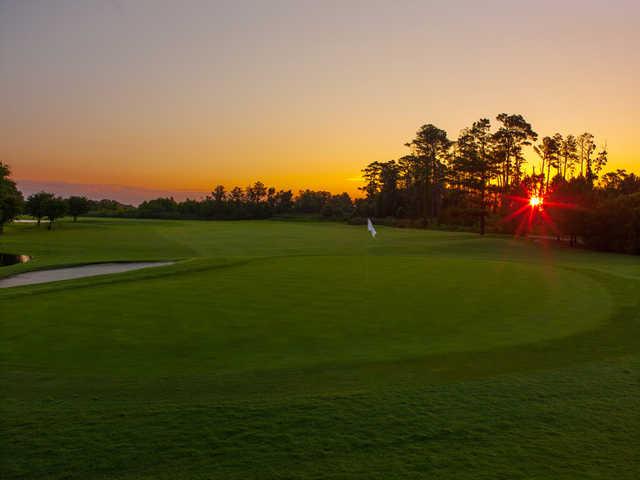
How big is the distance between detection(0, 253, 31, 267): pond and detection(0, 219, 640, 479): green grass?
874 inches

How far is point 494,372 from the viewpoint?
827 cm

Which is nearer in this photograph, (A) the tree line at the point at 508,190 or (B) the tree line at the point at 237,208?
(A) the tree line at the point at 508,190

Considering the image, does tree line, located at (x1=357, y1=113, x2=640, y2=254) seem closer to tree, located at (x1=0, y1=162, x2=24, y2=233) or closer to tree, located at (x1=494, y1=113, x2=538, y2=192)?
tree, located at (x1=494, y1=113, x2=538, y2=192)

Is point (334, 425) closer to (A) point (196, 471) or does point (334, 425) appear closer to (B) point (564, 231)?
(A) point (196, 471)

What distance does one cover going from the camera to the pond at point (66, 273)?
24.5m

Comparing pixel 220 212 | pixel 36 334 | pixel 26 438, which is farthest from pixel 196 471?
pixel 220 212

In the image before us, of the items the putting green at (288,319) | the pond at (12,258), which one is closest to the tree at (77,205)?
the pond at (12,258)

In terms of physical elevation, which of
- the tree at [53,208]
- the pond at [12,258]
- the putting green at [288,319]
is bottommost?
the pond at [12,258]

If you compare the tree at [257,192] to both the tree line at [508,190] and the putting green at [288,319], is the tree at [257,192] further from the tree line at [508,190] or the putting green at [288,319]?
the putting green at [288,319]

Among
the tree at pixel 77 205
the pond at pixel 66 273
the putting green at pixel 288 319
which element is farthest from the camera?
the tree at pixel 77 205

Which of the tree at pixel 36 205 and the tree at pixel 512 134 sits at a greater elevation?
the tree at pixel 512 134

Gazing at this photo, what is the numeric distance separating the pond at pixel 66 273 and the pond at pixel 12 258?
7445 mm

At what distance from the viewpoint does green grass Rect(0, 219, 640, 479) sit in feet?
17.4

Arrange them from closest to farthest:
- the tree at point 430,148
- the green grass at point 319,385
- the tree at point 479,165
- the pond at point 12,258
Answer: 1. the green grass at point 319,385
2. the pond at point 12,258
3. the tree at point 479,165
4. the tree at point 430,148
